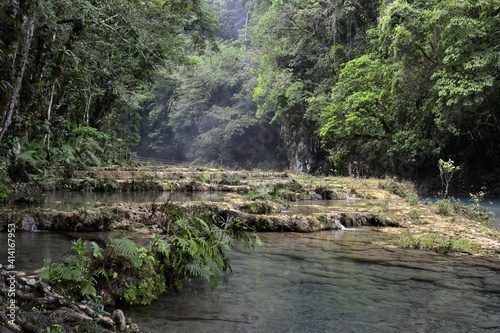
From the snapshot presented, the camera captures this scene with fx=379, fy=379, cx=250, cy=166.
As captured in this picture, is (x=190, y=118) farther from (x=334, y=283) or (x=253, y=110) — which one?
(x=334, y=283)

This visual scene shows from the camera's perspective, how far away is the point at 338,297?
12.3 feet

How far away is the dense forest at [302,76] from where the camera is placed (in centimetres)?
843

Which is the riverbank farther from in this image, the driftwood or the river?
the driftwood

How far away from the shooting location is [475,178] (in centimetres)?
2108

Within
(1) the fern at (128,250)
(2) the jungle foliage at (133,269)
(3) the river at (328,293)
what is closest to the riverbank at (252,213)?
(3) the river at (328,293)

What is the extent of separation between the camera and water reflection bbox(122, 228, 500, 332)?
312 cm

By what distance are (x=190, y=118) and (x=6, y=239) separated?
42.6 metres

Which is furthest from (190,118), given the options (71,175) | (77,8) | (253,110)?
(77,8)

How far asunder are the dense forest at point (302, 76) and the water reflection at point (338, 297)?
15.0 ft

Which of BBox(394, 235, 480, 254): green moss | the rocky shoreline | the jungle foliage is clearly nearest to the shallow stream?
the jungle foliage

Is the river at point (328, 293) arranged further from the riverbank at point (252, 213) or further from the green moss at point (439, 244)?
the riverbank at point (252, 213)

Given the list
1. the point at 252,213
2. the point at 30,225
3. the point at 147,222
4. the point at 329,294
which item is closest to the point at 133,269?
the point at 329,294

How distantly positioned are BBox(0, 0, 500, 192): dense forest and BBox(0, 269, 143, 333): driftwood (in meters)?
4.07

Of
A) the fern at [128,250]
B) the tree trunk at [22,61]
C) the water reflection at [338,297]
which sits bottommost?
the water reflection at [338,297]
